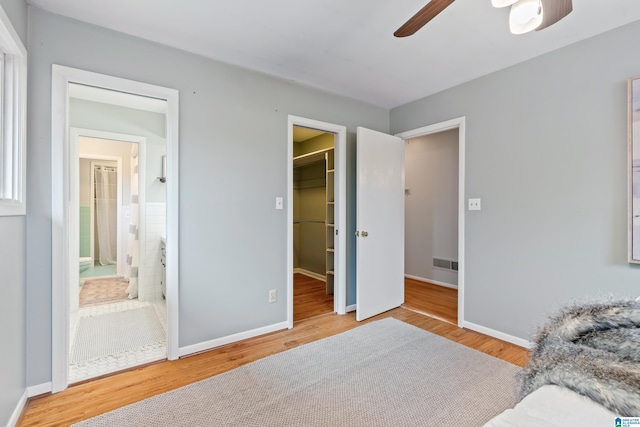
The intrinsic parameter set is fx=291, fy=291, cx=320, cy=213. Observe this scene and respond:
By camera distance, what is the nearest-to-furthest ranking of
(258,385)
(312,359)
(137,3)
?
(137,3) → (258,385) → (312,359)

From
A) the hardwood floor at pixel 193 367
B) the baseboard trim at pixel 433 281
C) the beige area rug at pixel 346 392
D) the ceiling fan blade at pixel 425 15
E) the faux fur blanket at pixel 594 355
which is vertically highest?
the ceiling fan blade at pixel 425 15

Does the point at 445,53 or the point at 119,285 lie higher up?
the point at 445,53

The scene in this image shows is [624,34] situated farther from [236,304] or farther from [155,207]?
[155,207]

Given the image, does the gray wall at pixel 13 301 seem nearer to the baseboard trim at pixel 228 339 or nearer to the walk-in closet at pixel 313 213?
the baseboard trim at pixel 228 339

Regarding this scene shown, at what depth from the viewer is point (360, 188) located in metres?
3.02

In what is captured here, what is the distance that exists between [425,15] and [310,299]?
3.22 m

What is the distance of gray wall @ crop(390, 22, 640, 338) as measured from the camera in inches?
80.2

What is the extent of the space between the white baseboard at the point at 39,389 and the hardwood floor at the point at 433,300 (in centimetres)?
320

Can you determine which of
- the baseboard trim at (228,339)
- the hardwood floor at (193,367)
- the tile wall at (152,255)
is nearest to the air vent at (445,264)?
the hardwood floor at (193,367)

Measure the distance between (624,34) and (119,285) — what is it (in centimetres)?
595

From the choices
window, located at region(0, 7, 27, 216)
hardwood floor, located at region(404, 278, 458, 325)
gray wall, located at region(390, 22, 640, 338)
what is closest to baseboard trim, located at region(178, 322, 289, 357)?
window, located at region(0, 7, 27, 216)

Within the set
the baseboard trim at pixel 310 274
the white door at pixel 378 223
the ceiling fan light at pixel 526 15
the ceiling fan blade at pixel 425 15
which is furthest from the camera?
the baseboard trim at pixel 310 274

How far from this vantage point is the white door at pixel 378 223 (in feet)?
9.93

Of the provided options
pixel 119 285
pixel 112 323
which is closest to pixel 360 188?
pixel 112 323
